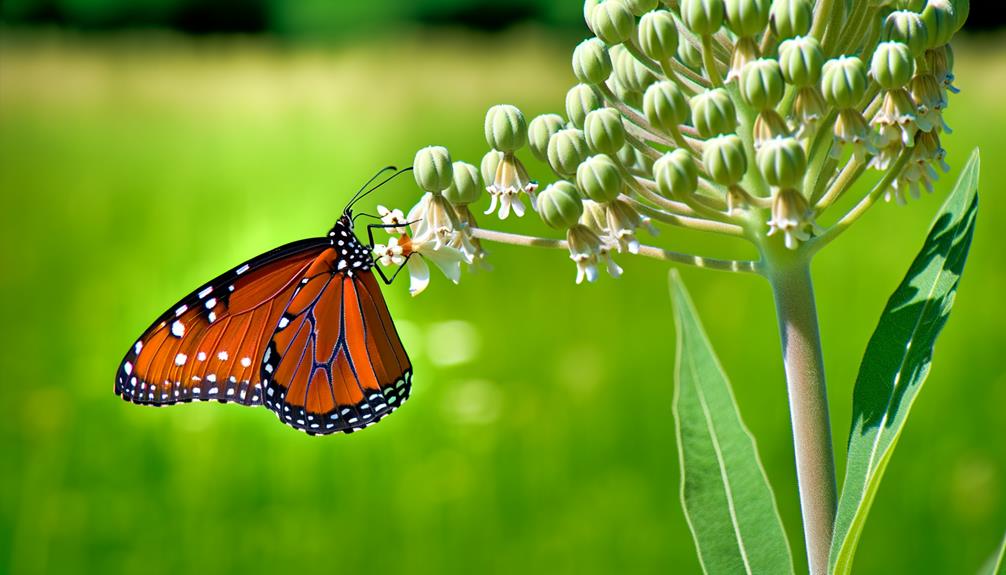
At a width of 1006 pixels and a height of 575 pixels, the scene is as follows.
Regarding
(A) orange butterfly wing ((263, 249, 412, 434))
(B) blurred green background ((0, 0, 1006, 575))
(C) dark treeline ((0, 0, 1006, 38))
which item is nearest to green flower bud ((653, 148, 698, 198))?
(A) orange butterfly wing ((263, 249, 412, 434))

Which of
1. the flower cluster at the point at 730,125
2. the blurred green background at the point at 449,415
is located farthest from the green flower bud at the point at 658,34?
the blurred green background at the point at 449,415

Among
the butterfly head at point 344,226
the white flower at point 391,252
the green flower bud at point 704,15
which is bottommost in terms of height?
the white flower at point 391,252

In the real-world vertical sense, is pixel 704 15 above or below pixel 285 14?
below

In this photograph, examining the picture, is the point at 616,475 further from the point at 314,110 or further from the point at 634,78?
the point at 314,110

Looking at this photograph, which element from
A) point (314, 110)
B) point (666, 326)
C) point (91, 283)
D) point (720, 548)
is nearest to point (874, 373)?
point (720, 548)

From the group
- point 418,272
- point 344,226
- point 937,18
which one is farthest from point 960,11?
point 344,226

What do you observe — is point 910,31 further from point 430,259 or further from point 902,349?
point 430,259

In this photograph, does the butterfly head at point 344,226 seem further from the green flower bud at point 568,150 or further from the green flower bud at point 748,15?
the green flower bud at point 748,15
